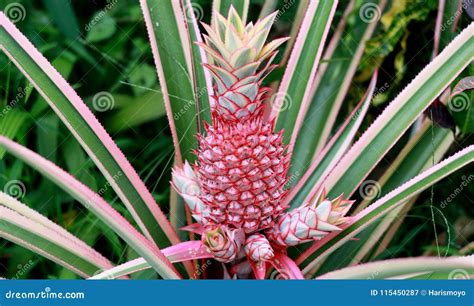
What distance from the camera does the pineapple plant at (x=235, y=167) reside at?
92cm

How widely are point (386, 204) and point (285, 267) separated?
209mm

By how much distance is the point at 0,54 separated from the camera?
1370 mm

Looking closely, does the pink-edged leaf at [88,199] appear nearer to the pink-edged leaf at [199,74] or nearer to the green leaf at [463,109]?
the pink-edged leaf at [199,74]

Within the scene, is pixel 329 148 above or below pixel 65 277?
above

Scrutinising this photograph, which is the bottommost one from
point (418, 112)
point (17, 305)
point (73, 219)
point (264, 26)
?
point (17, 305)

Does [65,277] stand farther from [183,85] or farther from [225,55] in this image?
[225,55]

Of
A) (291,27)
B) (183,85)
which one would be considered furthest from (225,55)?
(291,27)

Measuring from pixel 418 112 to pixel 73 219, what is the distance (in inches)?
34.7

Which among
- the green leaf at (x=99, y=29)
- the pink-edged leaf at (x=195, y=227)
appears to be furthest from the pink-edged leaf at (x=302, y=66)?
the green leaf at (x=99, y=29)

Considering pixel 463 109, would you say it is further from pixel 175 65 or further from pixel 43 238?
pixel 43 238

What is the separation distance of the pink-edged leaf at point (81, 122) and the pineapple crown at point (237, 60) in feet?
→ 0.74

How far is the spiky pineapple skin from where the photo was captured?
0.94 meters

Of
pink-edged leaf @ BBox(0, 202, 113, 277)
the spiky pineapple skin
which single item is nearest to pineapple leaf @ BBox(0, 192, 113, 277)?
pink-edged leaf @ BBox(0, 202, 113, 277)

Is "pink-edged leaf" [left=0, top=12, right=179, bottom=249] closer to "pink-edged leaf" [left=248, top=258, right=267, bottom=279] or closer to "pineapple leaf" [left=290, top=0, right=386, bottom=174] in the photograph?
"pink-edged leaf" [left=248, top=258, right=267, bottom=279]
